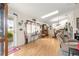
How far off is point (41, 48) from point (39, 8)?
38.2 inches

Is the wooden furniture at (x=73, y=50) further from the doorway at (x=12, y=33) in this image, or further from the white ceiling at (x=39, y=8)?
the doorway at (x=12, y=33)

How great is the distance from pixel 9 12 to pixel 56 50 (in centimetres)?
133

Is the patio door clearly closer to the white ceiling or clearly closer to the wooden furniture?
the white ceiling

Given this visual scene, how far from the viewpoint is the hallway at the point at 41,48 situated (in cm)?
303

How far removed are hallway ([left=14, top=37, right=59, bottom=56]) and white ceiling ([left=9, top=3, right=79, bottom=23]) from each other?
1.62 ft

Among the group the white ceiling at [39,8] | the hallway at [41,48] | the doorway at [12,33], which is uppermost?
the white ceiling at [39,8]

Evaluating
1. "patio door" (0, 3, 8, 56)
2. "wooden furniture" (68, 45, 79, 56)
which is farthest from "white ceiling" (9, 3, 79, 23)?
"wooden furniture" (68, 45, 79, 56)

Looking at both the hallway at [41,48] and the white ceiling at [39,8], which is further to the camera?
the hallway at [41,48]

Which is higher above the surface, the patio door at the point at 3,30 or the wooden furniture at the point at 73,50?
the patio door at the point at 3,30

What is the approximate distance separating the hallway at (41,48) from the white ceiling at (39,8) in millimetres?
493

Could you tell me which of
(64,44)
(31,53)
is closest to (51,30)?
(64,44)

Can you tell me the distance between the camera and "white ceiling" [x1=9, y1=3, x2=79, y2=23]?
9.09 ft

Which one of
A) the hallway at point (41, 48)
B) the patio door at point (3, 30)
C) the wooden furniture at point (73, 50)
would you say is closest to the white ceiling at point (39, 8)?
the patio door at point (3, 30)

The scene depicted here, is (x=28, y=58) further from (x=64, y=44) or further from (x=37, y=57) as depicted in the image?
(x=64, y=44)
